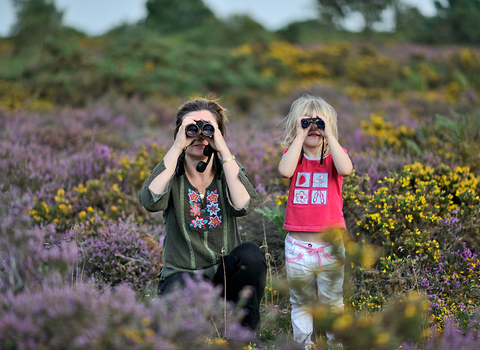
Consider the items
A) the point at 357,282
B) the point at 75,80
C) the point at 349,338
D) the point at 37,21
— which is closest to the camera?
the point at 349,338

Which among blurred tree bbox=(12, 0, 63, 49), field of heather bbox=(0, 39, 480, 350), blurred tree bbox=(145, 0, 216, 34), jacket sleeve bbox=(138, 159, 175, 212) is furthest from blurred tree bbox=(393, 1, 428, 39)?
jacket sleeve bbox=(138, 159, 175, 212)

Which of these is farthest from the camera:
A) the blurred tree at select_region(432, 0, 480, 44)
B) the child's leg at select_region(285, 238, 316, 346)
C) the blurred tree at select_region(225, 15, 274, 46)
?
the blurred tree at select_region(225, 15, 274, 46)

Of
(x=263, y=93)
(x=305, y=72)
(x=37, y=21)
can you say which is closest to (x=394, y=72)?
(x=305, y=72)

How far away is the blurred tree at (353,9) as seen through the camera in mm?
23906

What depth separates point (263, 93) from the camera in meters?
12.3

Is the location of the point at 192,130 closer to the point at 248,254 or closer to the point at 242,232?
the point at 248,254

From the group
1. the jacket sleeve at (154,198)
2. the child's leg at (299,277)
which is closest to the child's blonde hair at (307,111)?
the child's leg at (299,277)

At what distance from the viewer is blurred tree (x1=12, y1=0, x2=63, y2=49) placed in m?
20.9

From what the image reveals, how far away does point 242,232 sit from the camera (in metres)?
3.61

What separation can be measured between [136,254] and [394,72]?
1292 cm

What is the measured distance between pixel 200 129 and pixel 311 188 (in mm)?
840

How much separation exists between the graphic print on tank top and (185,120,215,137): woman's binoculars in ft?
2.23

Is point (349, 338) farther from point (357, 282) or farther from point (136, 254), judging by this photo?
point (136, 254)

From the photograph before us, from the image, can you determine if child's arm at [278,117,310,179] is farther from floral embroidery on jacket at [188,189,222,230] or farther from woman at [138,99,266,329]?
floral embroidery on jacket at [188,189,222,230]
